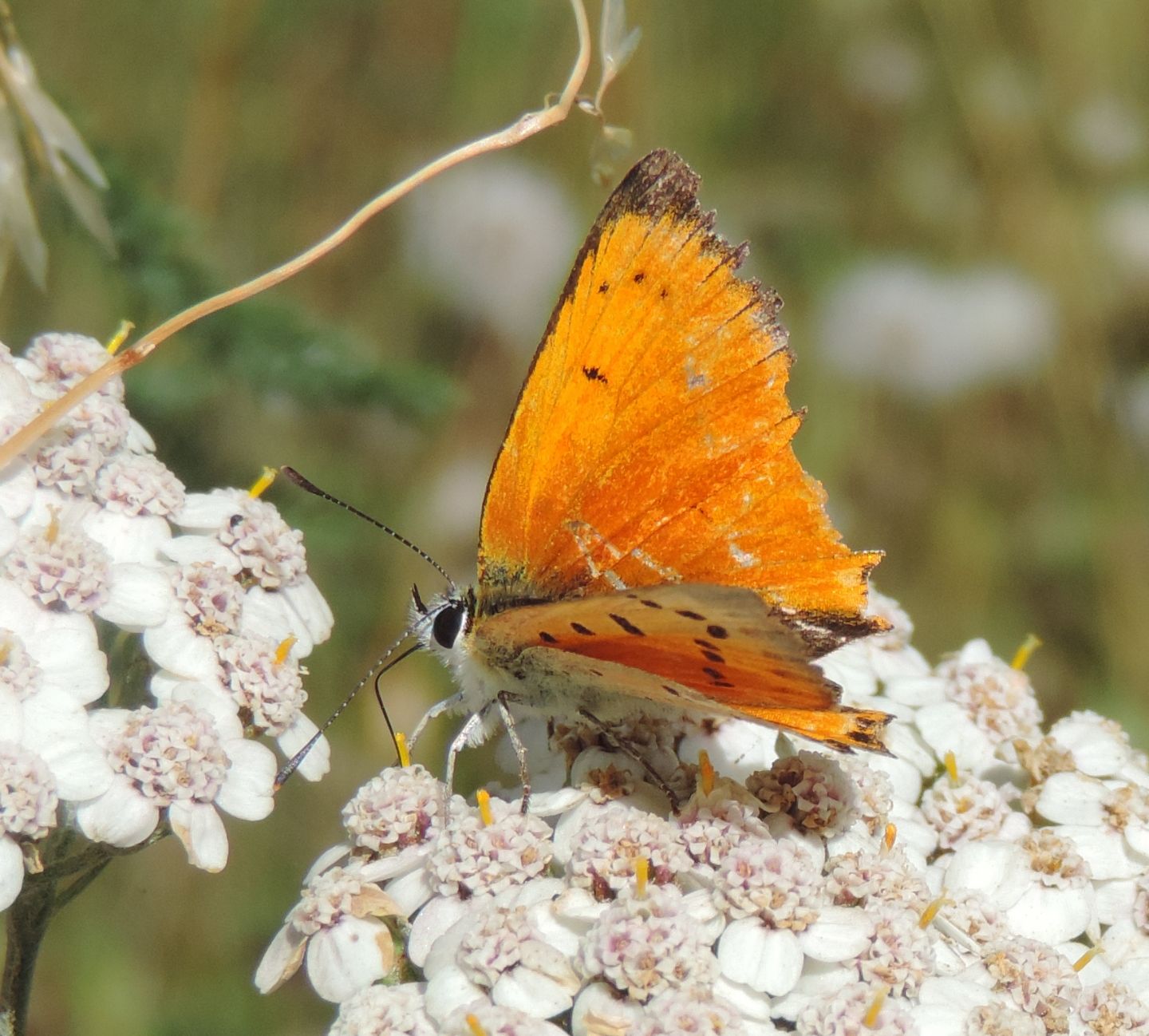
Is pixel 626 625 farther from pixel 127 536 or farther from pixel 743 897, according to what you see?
pixel 127 536

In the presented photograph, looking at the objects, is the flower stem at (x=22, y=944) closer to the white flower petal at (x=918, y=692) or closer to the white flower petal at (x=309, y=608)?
the white flower petal at (x=309, y=608)

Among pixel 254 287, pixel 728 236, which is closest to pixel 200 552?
pixel 254 287

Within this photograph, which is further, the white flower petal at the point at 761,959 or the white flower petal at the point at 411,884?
the white flower petal at the point at 411,884

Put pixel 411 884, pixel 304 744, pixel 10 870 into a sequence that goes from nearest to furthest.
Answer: pixel 10 870, pixel 411 884, pixel 304 744

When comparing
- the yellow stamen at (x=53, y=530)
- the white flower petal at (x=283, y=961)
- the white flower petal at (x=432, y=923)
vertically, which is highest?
the yellow stamen at (x=53, y=530)

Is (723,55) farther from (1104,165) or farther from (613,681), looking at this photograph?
(613,681)

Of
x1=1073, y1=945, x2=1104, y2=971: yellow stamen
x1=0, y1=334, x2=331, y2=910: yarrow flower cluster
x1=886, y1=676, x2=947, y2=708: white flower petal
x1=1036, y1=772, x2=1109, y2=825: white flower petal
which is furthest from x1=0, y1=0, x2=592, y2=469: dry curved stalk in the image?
x1=1073, y1=945, x2=1104, y2=971: yellow stamen

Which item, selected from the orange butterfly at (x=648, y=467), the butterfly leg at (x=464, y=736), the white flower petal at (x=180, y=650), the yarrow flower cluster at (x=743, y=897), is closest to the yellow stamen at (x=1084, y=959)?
the yarrow flower cluster at (x=743, y=897)
